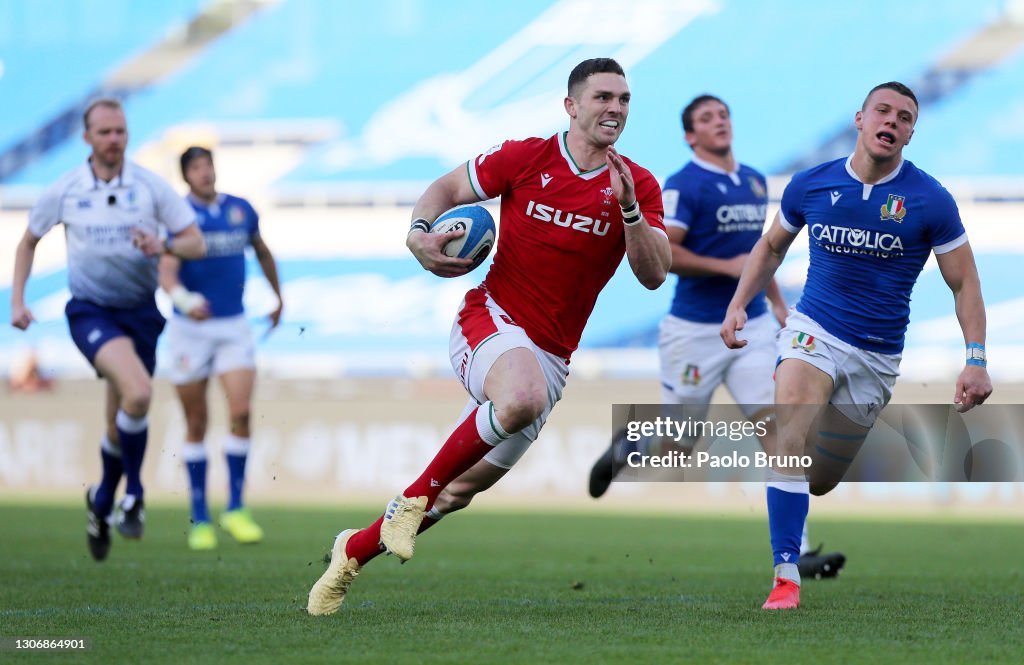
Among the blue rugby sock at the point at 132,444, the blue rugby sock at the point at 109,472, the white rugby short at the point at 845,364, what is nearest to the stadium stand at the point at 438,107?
the blue rugby sock at the point at 109,472

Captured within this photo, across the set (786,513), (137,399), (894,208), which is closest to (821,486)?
(786,513)

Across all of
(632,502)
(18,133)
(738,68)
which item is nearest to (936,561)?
(632,502)

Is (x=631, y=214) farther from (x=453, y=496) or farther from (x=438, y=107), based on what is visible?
(x=438, y=107)

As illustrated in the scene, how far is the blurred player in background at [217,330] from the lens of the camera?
448 inches

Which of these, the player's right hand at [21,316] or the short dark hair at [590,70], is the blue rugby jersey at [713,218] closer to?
the short dark hair at [590,70]

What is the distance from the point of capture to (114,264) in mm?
9492

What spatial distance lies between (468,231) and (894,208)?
6.51 feet

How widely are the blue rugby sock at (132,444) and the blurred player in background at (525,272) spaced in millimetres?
3398

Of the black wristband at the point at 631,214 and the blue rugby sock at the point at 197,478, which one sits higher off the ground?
the black wristband at the point at 631,214

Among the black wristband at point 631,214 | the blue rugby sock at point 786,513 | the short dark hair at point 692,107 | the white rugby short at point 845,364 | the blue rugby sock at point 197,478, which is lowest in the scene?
the blue rugby sock at point 786,513

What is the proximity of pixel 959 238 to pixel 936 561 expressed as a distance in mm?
3660

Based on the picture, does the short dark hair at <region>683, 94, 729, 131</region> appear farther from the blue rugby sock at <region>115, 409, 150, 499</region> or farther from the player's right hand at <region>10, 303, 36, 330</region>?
the player's right hand at <region>10, 303, 36, 330</region>

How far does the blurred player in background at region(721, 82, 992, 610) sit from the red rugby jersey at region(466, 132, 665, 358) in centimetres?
78

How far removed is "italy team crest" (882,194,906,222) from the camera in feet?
22.0
